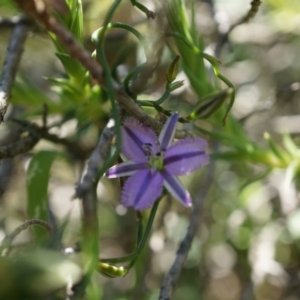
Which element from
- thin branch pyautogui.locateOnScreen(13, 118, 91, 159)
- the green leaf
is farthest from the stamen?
thin branch pyautogui.locateOnScreen(13, 118, 91, 159)

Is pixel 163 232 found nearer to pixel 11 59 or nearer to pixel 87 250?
pixel 11 59

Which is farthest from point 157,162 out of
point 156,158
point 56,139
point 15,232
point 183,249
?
point 56,139

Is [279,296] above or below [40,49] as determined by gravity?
below

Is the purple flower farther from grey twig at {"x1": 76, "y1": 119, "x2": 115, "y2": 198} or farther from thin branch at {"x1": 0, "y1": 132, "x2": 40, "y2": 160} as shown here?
thin branch at {"x1": 0, "y1": 132, "x2": 40, "y2": 160}

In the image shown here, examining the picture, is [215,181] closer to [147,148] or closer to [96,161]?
[96,161]

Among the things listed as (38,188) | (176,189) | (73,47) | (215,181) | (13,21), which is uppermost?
(73,47)

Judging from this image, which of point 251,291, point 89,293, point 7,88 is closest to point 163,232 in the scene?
point 251,291
